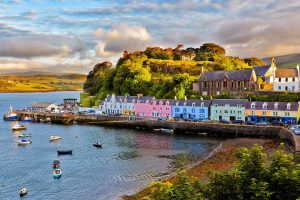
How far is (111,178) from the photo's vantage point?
42.2 meters

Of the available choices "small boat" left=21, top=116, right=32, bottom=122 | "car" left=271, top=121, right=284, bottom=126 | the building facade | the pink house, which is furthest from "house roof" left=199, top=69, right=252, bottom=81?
"small boat" left=21, top=116, right=32, bottom=122

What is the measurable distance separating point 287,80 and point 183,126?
2740 centimetres

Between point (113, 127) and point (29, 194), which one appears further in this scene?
point (113, 127)

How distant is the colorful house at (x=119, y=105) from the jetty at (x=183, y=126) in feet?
16.5

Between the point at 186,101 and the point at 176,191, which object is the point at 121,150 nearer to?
the point at 186,101

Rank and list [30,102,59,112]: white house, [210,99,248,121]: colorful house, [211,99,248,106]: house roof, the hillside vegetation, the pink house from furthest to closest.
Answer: [30,102,59,112]: white house
the hillside vegetation
the pink house
[211,99,248,106]: house roof
[210,99,248,121]: colorful house

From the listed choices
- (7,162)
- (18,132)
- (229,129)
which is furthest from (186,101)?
(7,162)

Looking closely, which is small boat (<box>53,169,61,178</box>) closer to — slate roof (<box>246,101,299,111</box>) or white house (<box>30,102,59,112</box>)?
slate roof (<box>246,101,299,111</box>)

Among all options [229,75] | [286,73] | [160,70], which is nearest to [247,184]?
[286,73]

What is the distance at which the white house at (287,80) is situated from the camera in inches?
3297

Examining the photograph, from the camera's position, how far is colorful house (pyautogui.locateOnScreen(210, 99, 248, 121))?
74.9 metres

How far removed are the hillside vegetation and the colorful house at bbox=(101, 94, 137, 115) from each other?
8.17 meters

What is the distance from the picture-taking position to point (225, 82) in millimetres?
94062

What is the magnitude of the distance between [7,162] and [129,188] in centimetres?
2095
